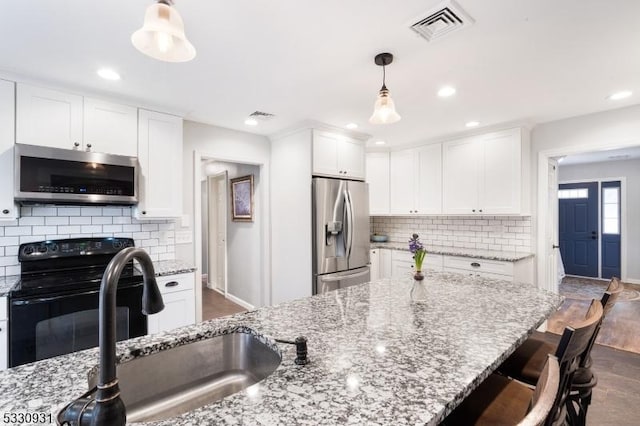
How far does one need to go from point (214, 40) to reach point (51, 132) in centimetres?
158

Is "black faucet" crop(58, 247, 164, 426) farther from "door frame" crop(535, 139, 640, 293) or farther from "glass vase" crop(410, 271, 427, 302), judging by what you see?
"door frame" crop(535, 139, 640, 293)

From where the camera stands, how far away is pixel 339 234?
11.8 ft

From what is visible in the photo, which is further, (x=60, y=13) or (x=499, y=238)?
(x=499, y=238)

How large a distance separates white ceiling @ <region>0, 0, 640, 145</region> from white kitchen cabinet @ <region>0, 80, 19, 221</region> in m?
0.18

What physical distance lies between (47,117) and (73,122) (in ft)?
0.51

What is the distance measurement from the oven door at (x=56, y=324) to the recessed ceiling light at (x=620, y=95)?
423 centimetres

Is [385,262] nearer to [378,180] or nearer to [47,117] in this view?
[378,180]

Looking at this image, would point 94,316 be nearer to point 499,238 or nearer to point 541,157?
point 499,238

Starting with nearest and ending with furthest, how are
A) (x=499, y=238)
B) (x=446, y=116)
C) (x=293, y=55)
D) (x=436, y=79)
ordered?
1. (x=293, y=55)
2. (x=436, y=79)
3. (x=446, y=116)
4. (x=499, y=238)

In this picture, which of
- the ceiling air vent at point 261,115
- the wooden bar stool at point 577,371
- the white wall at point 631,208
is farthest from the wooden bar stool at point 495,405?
the white wall at point 631,208

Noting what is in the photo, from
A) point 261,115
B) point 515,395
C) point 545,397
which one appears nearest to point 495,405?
point 515,395

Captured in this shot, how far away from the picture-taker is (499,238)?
387 cm

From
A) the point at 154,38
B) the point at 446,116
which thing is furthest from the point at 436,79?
the point at 154,38

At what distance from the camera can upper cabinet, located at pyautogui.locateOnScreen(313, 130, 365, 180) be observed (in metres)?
3.50
